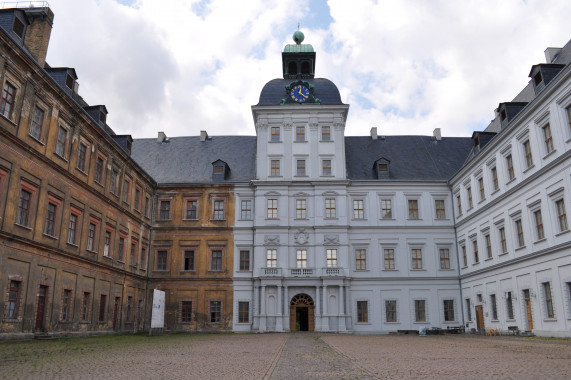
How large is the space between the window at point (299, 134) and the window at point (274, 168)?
2668 mm

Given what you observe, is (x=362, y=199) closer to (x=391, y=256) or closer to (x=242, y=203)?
(x=391, y=256)

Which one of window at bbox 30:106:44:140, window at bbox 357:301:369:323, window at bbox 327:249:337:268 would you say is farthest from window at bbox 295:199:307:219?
window at bbox 30:106:44:140

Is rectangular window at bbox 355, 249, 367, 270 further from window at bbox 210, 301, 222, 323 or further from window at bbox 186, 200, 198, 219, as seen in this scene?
window at bbox 186, 200, 198, 219

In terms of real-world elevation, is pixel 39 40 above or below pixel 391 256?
above

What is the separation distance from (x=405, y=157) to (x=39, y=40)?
101ft

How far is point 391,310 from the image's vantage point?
129ft

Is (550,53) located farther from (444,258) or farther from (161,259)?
(161,259)

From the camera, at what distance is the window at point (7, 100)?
2128 centimetres

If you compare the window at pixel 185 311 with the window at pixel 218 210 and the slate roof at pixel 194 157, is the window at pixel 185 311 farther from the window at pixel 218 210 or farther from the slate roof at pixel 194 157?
the slate roof at pixel 194 157

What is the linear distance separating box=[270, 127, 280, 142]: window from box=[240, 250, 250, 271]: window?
9.90 metres

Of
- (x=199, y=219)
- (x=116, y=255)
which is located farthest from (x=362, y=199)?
(x=116, y=255)

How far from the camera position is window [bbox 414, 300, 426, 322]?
129 feet

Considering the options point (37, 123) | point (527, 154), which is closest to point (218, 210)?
point (37, 123)

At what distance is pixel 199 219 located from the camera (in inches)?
1613
